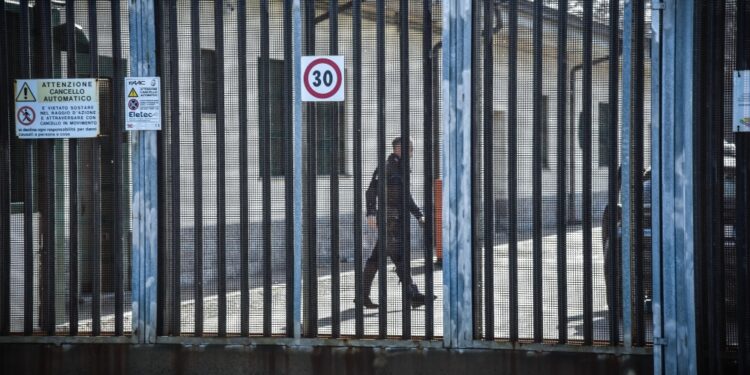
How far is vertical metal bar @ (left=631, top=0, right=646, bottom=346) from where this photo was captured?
6.10 m

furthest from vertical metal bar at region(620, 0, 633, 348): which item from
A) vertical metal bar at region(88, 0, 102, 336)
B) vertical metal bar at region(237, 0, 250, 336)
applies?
vertical metal bar at region(88, 0, 102, 336)

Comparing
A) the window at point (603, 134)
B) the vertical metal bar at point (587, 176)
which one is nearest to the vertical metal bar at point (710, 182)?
the window at point (603, 134)

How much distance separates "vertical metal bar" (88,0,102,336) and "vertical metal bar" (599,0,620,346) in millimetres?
3543

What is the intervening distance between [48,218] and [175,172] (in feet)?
3.30

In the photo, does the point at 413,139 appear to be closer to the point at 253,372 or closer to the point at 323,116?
the point at 323,116

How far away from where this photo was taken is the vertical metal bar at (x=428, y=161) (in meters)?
6.34

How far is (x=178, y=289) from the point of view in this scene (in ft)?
21.7

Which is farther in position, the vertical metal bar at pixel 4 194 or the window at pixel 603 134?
the vertical metal bar at pixel 4 194

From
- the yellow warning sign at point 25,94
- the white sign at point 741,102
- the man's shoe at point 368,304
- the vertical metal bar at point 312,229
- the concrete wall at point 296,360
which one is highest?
the yellow warning sign at point 25,94

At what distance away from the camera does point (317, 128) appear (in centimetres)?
646

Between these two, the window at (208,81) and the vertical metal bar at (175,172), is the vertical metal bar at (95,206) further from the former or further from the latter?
the window at (208,81)

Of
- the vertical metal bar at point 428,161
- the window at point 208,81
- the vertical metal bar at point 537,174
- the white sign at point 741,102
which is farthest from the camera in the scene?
the window at point 208,81

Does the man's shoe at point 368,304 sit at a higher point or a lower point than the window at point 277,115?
lower

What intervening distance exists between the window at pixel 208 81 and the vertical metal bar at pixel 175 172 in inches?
7.0
